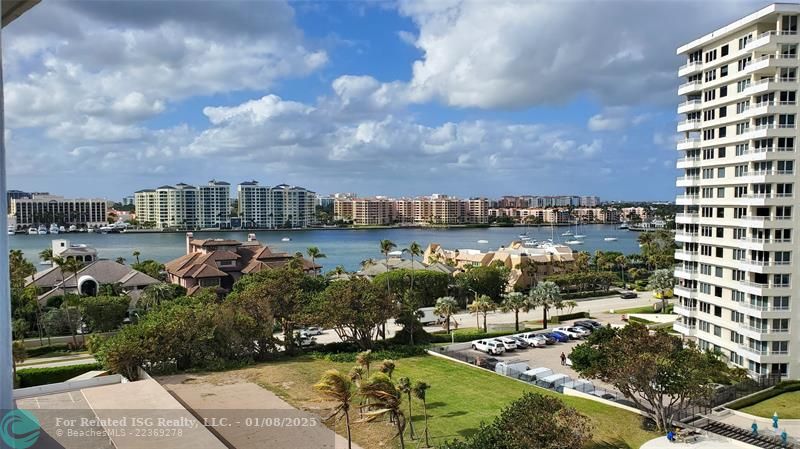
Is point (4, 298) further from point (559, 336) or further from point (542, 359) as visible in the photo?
point (559, 336)

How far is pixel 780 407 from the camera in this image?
98.8ft

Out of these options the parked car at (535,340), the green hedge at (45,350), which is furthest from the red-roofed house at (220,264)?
the parked car at (535,340)

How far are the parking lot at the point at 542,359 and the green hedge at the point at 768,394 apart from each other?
618 centimetres

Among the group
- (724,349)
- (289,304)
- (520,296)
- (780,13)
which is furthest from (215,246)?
(780,13)

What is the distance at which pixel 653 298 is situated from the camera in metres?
73.1

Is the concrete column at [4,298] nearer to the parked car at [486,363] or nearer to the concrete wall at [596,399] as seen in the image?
the concrete wall at [596,399]

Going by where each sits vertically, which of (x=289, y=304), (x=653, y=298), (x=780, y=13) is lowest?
(x=653, y=298)

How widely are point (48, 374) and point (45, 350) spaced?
12545mm

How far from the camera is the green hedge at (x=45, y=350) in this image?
4591 cm

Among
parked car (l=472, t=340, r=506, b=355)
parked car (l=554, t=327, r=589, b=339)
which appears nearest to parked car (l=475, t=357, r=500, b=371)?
parked car (l=472, t=340, r=506, b=355)

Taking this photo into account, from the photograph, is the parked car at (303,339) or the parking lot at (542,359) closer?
the parking lot at (542,359)

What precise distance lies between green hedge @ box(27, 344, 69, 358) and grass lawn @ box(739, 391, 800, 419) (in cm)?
4966

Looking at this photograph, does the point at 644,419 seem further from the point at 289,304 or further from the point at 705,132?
the point at 289,304

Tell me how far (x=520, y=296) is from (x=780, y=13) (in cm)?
2868
